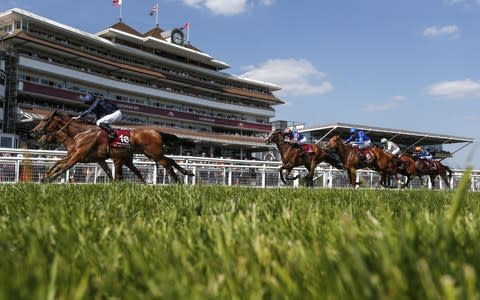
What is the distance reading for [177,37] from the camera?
8094cm

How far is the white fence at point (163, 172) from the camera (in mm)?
13156

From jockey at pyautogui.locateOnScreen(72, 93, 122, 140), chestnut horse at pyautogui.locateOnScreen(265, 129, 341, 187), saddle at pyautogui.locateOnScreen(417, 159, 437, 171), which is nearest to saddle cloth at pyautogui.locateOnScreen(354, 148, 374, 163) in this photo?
chestnut horse at pyautogui.locateOnScreen(265, 129, 341, 187)

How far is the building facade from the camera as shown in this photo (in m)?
50.0

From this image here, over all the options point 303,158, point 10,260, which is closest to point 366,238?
point 10,260

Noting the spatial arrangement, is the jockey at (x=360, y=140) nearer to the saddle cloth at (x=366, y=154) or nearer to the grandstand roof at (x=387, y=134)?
the saddle cloth at (x=366, y=154)

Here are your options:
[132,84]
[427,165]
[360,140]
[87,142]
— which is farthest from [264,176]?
[132,84]

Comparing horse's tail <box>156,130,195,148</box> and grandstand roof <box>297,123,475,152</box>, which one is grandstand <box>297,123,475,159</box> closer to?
grandstand roof <box>297,123,475,152</box>

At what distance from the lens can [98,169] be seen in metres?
14.5

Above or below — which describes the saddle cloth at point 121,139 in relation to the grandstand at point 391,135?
below

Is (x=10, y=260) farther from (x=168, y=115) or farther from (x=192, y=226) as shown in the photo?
(x=168, y=115)

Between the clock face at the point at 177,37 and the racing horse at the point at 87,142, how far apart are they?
70.0 meters

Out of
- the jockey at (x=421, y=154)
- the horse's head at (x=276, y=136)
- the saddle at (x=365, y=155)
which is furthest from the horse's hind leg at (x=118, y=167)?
the jockey at (x=421, y=154)

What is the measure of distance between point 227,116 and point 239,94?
4.30 m

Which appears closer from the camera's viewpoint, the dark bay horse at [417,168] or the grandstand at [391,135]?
the dark bay horse at [417,168]
